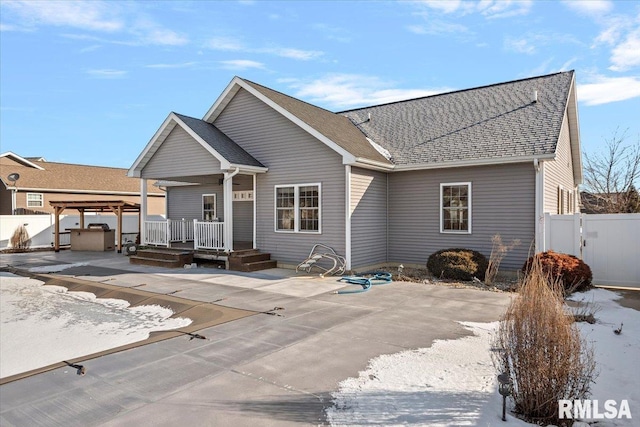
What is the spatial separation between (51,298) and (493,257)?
37.7 ft

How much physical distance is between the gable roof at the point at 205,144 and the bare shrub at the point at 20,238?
383 inches

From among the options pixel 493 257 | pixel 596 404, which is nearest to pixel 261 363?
pixel 596 404

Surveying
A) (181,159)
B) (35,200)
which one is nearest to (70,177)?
(35,200)

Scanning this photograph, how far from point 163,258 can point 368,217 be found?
7395mm

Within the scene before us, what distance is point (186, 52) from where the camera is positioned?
13281mm

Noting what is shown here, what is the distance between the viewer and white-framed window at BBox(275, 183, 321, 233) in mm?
12969

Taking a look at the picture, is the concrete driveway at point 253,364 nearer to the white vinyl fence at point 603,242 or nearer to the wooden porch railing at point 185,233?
the white vinyl fence at point 603,242

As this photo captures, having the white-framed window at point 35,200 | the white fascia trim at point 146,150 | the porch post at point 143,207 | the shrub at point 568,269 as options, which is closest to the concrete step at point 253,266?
the porch post at point 143,207

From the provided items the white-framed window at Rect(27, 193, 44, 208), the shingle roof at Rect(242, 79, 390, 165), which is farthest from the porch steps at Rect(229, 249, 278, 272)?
the white-framed window at Rect(27, 193, 44, 208)

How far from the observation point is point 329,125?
14.2 metres

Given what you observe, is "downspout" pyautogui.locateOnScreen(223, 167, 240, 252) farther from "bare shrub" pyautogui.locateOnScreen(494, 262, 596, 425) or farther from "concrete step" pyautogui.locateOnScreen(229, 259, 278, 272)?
"bare shrub" pyautogui.locateOnScreen(494, 262, 596, 425)

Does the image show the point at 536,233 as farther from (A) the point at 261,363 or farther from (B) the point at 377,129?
(A) the point at 261,363

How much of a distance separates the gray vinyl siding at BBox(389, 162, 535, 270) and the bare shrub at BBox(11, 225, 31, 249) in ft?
62.0

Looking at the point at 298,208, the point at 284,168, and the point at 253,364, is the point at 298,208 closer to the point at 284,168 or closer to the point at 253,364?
the point at 284,168
